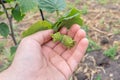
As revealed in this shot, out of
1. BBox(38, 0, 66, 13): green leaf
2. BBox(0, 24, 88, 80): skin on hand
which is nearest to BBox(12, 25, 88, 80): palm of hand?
BBox(0, 24, 88, 80): skin on hand

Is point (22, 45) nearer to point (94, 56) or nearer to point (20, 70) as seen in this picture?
point (20, 70)

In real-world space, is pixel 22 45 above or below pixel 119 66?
above

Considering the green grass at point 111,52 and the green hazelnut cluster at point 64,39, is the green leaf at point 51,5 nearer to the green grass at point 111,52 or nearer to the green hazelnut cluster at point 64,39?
the green hazelnut cluster at point 64,39

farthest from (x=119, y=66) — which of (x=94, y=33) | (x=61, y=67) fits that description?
(x=61, y=67)

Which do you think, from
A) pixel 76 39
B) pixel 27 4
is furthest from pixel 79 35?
pixel 27 4

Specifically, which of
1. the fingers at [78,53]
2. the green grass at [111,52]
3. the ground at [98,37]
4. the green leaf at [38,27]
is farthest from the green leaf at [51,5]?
the green grass at [111,52]

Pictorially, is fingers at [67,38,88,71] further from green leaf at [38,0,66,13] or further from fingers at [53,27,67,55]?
green leaf at [38,0,66,13]
